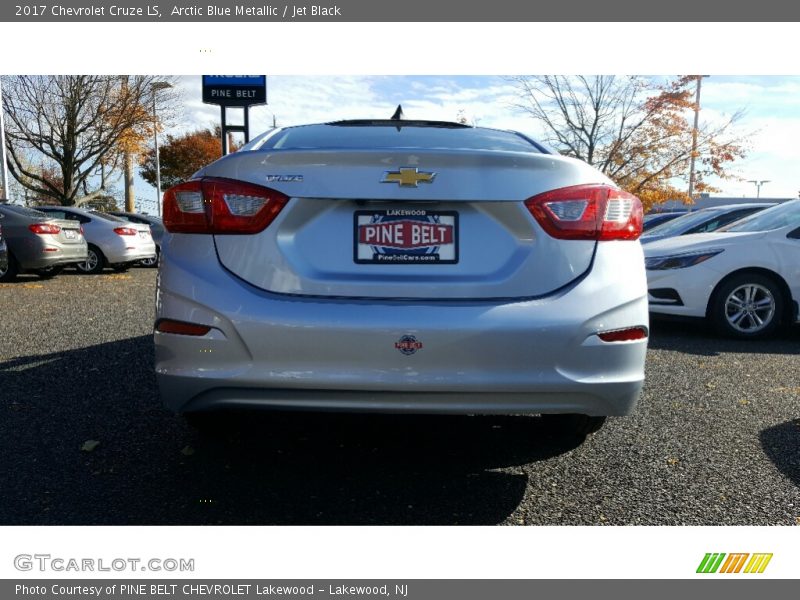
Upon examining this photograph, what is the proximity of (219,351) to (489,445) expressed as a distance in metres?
1.54

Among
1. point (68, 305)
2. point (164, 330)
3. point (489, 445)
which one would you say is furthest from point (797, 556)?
point (68, 305)

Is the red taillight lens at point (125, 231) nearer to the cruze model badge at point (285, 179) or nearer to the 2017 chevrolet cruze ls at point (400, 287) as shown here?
the 2017 chevrolet cruze ls at point (400, 287)

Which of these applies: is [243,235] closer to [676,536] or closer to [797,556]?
[676,536]

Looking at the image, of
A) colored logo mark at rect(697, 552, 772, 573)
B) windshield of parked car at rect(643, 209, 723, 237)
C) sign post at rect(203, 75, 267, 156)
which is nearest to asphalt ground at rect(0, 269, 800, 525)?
colored logo mark at rect(697, 552, 772, 573)

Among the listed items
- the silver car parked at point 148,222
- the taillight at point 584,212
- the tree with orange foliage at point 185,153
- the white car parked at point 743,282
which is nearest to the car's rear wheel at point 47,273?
the silver car parked at point 148,222

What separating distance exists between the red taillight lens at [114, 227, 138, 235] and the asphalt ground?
955 centimetres

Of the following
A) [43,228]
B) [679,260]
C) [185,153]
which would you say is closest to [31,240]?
[43,228]

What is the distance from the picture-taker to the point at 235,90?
11695mm

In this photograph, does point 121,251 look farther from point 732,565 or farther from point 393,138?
point 732,565

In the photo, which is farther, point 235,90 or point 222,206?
point 235,90

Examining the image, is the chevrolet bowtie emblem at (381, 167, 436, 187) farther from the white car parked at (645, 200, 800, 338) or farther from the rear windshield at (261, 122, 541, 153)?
the white car parked at (645, 200, 800, 338)

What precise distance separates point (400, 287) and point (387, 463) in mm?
1059

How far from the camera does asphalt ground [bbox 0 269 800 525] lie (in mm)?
2463

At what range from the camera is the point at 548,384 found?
2264mm
